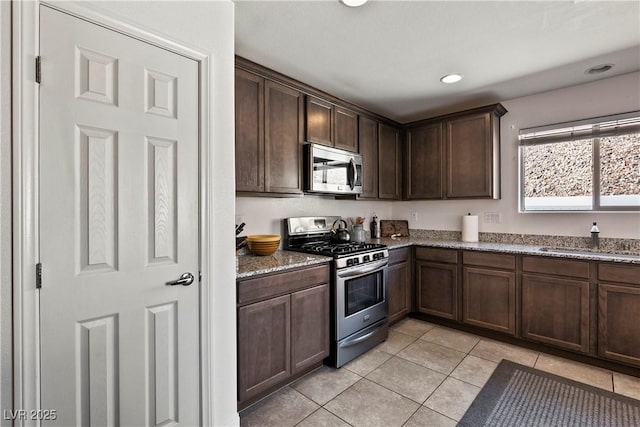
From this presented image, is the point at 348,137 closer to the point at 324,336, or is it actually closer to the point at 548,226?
the point at 324,336

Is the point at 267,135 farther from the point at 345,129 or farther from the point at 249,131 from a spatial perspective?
the point at 345,129

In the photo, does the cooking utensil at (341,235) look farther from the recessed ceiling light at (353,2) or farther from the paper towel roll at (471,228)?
the recessed ceiling light at (353,2)

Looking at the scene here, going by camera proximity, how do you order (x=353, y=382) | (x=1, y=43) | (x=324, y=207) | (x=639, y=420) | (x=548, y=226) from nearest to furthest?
1. (x=1, y=43)
2. (x=639, y=420)
3. (x=353, y=382)
4. (x=548, y=226)
5. (x=324, y=207)

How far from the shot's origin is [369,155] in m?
3.36

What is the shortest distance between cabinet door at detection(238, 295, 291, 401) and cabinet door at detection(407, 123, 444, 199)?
2.34m

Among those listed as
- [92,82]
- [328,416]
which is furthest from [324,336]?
[92,82]

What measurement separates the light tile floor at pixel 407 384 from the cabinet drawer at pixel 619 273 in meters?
0.74

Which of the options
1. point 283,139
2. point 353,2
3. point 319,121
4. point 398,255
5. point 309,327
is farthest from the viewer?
point 398,255

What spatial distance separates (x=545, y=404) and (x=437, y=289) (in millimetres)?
1360

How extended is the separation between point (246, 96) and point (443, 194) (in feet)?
8.03

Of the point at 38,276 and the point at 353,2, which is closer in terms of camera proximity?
the point at 38,276

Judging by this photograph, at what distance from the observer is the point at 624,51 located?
7.24 ft

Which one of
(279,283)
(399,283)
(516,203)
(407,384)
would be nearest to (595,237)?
(516,203)

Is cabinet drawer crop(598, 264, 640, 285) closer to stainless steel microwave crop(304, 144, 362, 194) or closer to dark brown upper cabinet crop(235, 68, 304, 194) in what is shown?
stainless steel microwave crop(304, 144, 362, 194)
